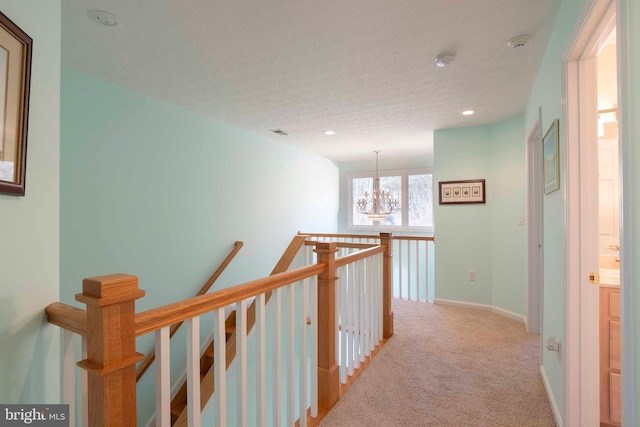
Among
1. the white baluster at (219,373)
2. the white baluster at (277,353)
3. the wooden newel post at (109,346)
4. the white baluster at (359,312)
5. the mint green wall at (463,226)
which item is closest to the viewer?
the wooden newel post at (109,346)

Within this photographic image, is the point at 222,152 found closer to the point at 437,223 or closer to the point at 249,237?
the point at 249,237

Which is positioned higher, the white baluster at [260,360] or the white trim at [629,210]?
the white trim at [629,210]

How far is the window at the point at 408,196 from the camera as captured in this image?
5.97 m

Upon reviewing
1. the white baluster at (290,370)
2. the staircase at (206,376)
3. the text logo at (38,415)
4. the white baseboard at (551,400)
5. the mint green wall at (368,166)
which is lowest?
the staircase at (206,376)

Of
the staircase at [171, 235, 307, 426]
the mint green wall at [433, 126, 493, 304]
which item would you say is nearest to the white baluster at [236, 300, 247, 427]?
the staircase at [171, 235, 307, 426]

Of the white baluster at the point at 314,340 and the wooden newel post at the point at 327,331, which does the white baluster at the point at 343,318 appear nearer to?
the wooden newel post at the point at 327,331

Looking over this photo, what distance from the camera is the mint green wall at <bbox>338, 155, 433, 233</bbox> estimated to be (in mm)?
5988

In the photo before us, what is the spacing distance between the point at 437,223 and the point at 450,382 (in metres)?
2.30

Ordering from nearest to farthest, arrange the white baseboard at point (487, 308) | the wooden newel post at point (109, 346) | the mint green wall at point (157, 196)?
the wooden newel post at point (109, 346), the mint green wall at point (157, 196), the white baseboard at point (487, 308)

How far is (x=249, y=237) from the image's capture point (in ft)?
13.8

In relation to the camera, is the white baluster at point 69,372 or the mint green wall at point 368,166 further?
the mint green wall at point 368,166

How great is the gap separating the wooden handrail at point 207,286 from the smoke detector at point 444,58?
2928 millimetres

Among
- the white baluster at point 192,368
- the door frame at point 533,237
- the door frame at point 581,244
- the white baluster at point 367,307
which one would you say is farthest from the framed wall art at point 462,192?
the white baluster at point 192,368

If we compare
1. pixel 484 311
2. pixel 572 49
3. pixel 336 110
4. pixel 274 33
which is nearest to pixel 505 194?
pixel 484 311
